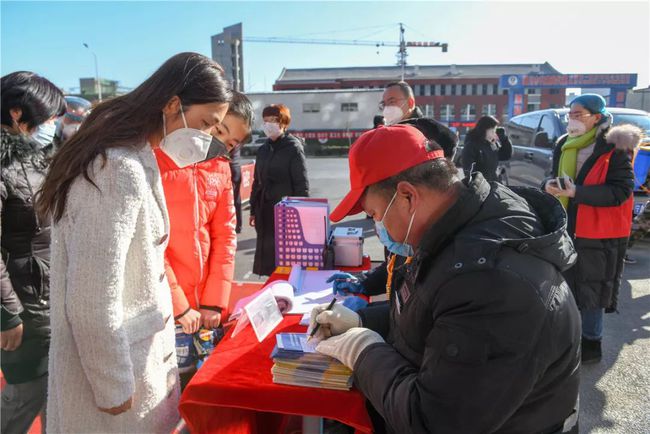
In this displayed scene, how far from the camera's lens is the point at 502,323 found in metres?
1.03

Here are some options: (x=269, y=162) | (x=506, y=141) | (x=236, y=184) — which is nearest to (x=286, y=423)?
(x=269, y=162)

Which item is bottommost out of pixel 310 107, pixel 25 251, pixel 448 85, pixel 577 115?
pixel 25 251

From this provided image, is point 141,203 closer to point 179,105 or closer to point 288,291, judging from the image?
point 179,105

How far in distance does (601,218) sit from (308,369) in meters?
2.60

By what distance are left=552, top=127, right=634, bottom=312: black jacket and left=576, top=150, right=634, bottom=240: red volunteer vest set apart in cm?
4

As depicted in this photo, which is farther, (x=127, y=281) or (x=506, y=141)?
(x=506, y=141)

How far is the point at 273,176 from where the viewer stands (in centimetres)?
419

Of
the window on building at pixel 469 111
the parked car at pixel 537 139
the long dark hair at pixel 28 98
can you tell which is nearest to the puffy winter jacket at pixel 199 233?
the long dark hair at pixel 28 98

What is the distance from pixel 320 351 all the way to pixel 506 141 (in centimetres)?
752

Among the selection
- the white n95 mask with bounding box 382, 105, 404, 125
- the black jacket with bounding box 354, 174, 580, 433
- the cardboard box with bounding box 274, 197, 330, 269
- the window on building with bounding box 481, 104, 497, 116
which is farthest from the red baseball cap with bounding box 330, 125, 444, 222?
the window on building with bounding box 481, 104, 497, 116

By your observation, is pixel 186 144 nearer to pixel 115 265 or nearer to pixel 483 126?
pixel 115 265

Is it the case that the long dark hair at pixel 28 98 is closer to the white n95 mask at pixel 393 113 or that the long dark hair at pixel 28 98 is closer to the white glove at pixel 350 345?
the white glove at pixel 350 345

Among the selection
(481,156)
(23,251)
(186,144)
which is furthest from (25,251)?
(481,156)

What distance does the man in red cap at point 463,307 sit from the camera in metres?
1.04
